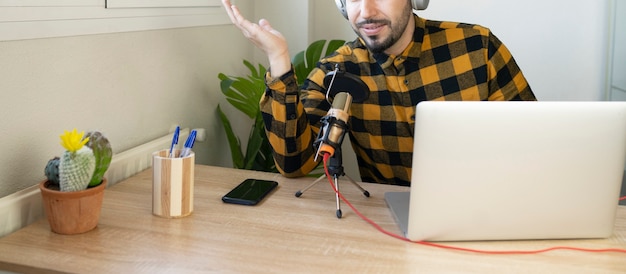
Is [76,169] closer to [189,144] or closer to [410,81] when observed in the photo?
[189,144]

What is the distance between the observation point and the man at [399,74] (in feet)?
5.89

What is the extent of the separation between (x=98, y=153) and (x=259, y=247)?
0.38m

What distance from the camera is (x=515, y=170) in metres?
1.16

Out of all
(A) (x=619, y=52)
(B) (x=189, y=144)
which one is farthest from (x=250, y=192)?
(A) (x=619, y=52)

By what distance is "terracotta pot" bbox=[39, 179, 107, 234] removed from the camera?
3.91ft

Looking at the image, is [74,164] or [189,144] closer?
[74,164]

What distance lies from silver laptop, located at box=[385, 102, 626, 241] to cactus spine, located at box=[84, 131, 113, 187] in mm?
610

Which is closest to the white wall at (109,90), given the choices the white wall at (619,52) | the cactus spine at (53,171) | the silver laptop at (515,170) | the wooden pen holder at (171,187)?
the cactus spine at (53,171)

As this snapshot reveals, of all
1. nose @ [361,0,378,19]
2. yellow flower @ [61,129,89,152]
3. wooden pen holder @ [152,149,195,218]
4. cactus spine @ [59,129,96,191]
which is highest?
nose @ [361,0,378,19]

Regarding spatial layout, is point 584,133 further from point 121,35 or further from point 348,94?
point 121,35

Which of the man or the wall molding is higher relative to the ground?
the wall molding

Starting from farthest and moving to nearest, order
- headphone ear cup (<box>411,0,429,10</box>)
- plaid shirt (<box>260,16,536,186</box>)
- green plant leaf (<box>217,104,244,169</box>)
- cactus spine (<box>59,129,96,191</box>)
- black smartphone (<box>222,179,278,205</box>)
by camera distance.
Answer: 1. green plant leaf (<box>217,104,244,169</box>)
2. plaid shirt (<box>260,16,536,186</box>)
3. headphone ear cup (<box>411,0,429,10</box>)
4. black smartphone (<box>222,179,278,205</box>)
5. cactus spine (<box>59,129,96,191</box>)

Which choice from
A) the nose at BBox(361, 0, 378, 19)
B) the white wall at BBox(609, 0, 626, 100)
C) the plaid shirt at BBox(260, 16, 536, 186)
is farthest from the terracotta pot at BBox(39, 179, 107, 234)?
the white wall at BBox(609, 0, 626, 100)

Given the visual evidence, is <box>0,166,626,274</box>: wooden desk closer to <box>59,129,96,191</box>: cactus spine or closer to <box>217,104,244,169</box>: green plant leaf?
<box>59,129,96,191</box>: cactus spine
